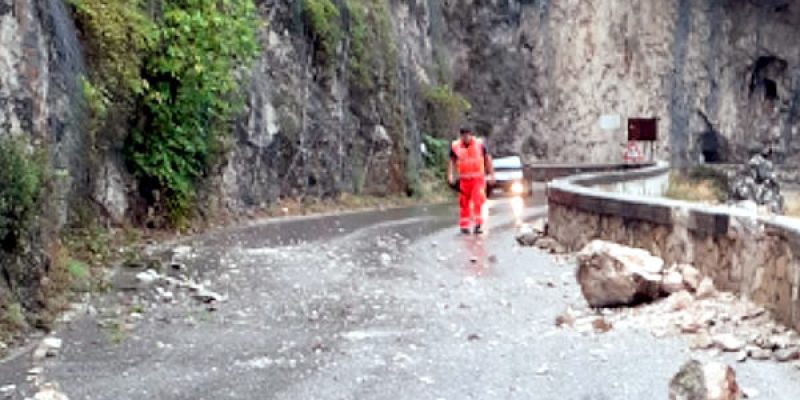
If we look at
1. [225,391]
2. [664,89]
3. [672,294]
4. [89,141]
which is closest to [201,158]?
[89,141]

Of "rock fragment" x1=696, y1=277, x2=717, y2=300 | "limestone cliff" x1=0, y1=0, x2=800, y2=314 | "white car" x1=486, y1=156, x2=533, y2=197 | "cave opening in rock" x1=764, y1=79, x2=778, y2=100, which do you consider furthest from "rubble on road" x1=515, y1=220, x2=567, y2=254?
"cave opening in rock" x1=764, y1=79, x2=778, y2=100

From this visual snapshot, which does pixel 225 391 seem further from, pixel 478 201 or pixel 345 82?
pixel 345 82

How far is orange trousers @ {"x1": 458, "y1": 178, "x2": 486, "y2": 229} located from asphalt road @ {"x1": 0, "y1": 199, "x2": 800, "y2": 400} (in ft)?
11.6

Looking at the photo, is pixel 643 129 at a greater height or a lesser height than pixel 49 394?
greater

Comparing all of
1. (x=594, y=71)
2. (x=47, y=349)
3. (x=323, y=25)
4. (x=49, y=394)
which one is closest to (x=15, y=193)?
(x=47, y=349)

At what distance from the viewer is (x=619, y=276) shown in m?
9.64

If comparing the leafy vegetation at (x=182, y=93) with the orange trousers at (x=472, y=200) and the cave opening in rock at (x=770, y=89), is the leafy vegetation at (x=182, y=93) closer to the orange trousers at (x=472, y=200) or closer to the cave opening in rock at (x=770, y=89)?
the orange trousers at (x=472, y=200)

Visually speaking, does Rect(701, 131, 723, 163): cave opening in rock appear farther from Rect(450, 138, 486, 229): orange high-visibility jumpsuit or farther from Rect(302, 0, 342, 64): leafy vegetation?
Rect(450, 138, 486, 229): orange high-visibility jumpsuit

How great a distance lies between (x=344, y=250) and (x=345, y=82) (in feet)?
44.6

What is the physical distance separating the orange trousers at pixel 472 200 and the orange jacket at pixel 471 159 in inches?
3.7

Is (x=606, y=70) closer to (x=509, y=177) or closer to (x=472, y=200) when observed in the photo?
(x=509, y=177)

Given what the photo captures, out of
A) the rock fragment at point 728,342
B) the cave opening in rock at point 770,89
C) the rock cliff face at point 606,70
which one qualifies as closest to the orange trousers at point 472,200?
the rock fragment at point 728,342

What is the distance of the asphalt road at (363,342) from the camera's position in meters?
7.13

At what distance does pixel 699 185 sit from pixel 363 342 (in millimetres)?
30999
